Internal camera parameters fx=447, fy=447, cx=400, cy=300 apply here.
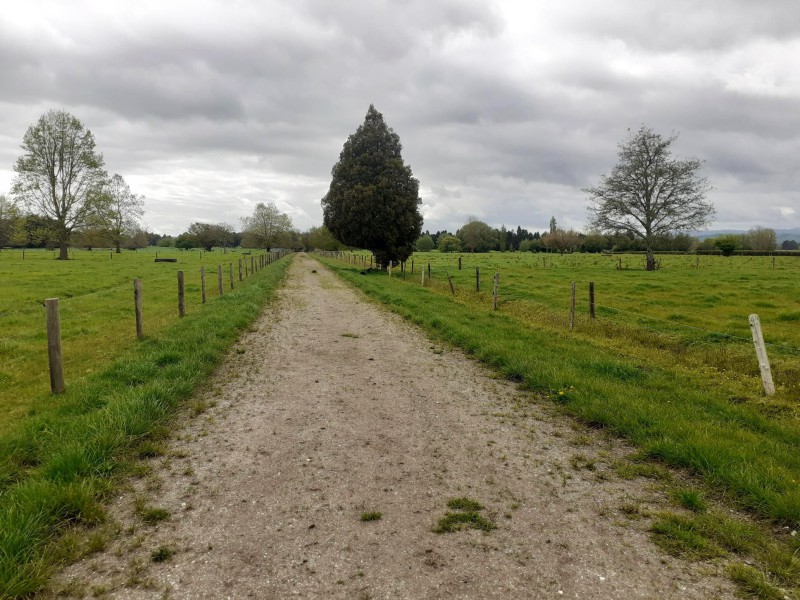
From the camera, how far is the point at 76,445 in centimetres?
463

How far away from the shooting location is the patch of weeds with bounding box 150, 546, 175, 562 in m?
3.21

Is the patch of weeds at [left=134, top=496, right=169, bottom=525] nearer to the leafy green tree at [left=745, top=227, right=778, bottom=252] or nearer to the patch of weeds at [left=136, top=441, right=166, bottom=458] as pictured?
the patch of weeds at [left=136, top=441, right=166, bottom=458]

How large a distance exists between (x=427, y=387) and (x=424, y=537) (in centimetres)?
400

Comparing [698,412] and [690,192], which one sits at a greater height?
[690,192]

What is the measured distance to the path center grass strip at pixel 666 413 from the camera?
4.29m

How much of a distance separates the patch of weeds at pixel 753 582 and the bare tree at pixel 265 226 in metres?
110

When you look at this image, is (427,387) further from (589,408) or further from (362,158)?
(362,158)

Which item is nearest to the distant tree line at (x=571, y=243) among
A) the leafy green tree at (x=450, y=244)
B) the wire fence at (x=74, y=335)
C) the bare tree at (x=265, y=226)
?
the leafy green tree at (x=450, y=244)

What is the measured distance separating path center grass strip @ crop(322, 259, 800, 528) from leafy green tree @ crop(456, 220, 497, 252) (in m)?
130

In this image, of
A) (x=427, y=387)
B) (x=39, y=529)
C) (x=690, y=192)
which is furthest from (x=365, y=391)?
(x=690, y=192)

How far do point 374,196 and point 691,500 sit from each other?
29.3m

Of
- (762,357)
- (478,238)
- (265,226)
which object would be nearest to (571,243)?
(478,238)

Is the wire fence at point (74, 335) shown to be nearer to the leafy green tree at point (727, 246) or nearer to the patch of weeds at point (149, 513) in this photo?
the patch of weeds at point (149, 513)

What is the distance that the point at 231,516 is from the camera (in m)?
3.72
